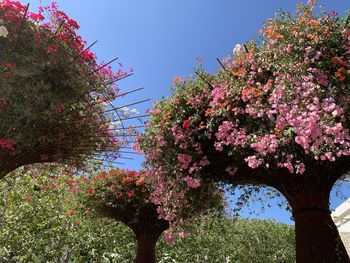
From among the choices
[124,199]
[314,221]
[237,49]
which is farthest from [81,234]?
[314,221]

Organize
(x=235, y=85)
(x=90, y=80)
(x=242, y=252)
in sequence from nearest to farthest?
(x=90, y=80), (x=235, y=85), (x=242, y=252)

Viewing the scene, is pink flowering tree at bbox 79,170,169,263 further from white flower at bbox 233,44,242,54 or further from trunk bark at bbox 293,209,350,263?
trunk bark at bbox 293,209,350,263

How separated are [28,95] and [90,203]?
19.8 ft

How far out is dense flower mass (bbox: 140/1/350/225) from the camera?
14.7ft

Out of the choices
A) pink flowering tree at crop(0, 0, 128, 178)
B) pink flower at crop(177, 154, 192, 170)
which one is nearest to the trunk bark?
pink flower at crop(177, 154, 192, 170)

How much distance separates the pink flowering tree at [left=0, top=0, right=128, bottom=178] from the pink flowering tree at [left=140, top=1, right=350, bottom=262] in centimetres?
165

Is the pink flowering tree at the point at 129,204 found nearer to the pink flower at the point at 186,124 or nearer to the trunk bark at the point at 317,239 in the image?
the pink flower at the point at 186,124

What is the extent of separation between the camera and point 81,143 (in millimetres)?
4641

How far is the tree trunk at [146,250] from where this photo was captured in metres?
9.02

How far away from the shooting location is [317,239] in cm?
503

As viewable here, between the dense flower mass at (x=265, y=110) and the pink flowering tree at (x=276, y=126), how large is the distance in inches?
0.5

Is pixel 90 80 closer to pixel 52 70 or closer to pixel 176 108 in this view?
pixel 52 70

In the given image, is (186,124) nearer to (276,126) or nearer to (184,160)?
(184,160)

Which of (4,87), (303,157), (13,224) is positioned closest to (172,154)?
(303,157)
